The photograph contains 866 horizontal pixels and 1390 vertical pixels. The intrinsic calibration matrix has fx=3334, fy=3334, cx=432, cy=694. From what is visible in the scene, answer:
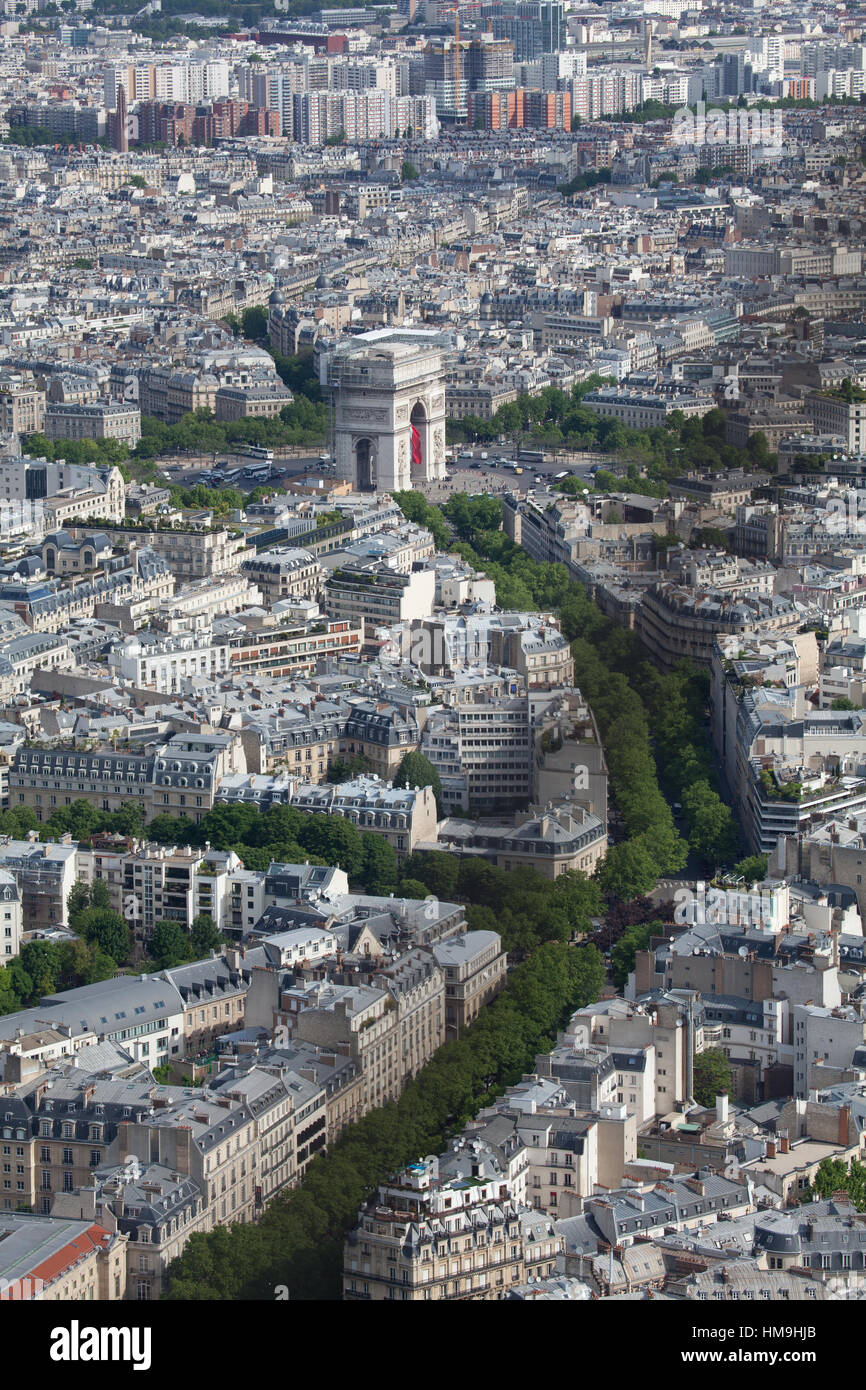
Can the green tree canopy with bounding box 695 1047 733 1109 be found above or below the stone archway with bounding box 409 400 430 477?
below

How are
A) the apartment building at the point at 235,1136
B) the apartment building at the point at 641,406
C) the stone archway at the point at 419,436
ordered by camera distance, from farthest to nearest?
1. the apartment building at the point at 641,406
2. the stone archway at the point at 419,436
3. the apartment building at the point at 235,1136

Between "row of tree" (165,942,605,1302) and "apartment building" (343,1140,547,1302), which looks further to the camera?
"row of tree" (165,942,605,1302)

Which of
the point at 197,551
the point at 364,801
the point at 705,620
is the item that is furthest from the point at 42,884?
the point at 197,551

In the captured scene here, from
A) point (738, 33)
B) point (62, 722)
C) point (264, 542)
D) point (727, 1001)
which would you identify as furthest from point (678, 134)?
point (727, 1001)

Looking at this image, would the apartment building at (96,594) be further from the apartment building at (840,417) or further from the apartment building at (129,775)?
the apartment building at (840,417)

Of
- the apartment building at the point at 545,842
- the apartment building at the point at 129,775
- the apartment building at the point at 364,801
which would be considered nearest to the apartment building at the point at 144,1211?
the apartment building at the point at 545,842

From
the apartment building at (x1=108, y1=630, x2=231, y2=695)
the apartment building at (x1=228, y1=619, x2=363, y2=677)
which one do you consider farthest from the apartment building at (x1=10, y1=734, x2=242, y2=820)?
the apartment building at (x1=228, y1=619, x2=363, y2=677)

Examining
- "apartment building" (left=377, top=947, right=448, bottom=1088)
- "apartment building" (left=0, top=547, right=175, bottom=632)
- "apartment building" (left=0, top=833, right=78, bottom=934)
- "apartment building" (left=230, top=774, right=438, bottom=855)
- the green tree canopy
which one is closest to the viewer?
the green tree canopy

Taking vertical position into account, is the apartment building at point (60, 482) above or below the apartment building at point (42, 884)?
above

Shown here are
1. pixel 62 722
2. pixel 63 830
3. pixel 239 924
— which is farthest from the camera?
pixel 62 722

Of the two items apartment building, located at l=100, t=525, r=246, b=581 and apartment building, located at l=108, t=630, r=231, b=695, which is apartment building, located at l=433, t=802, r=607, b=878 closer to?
apartment building, located at l=108, t=630, r=231, b=695
